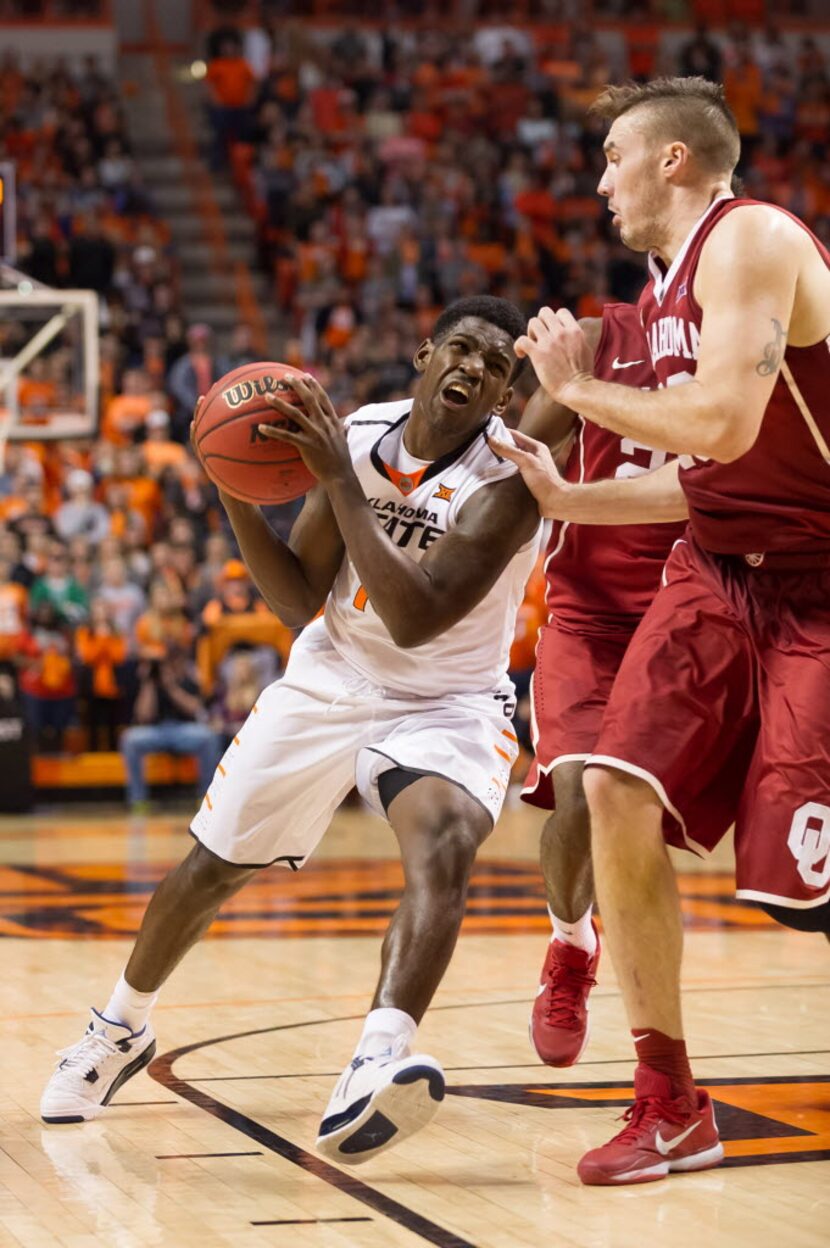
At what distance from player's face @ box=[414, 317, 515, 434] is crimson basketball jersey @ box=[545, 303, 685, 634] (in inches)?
17.5

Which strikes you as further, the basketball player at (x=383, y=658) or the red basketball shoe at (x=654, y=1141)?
the basketball player at (x=383, y=658)

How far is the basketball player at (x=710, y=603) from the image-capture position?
12.3 feet

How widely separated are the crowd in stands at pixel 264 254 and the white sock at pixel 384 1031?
29.5ft

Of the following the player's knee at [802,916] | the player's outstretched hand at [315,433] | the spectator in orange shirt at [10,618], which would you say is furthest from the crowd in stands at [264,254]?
the player's knee at [802,916]

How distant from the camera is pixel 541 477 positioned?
421cm

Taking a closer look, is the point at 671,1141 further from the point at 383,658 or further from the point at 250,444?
the point at 250,444

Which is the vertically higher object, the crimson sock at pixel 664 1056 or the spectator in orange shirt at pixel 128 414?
the crimson sock at pixel 664 1056

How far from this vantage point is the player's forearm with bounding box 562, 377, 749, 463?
12.2ft

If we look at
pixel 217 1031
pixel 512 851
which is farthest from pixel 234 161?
pixel 217 1031

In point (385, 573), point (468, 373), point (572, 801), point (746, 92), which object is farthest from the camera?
point (746, 92)

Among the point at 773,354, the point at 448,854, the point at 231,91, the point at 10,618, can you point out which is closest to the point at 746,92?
the point at 231,91

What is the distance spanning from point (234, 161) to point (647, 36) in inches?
197

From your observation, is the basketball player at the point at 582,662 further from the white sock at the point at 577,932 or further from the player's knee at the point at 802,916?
the player's knee at the point at 802,916

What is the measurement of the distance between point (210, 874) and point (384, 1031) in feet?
2.69
